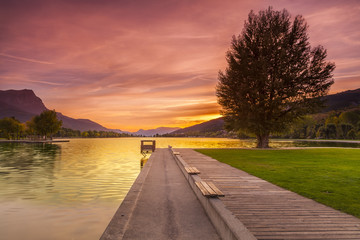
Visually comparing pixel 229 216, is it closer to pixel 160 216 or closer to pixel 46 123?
pixel 160 216

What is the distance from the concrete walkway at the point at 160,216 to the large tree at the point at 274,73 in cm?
2339

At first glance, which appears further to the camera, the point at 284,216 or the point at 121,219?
the point at 121,219

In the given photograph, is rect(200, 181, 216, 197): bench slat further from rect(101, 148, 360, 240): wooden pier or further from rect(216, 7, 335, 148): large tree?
rect(216, 7, 335, 148): large tree

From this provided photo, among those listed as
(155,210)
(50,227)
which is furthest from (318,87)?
(50,227)

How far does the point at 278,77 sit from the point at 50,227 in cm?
3000

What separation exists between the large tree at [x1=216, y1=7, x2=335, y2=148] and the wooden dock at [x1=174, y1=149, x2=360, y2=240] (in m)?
23.1

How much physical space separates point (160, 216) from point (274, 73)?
2914 cm

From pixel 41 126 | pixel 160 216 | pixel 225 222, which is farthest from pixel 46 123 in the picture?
pixel 225 222

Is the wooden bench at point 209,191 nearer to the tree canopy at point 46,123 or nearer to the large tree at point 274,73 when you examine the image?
the large tree at point 274,73

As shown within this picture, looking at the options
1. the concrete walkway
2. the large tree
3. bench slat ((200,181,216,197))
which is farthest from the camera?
the large tree

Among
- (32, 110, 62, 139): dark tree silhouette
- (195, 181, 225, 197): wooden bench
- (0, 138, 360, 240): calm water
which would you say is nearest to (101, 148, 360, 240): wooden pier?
(195, 181, 225, 197): wooden bench

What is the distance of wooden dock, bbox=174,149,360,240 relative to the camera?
5071 millimetres

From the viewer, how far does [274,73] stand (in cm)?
3158

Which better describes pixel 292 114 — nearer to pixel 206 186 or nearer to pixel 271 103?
pixel 271 103
